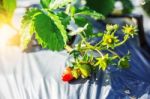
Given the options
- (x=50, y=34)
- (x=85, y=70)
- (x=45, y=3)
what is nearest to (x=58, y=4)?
(x=45, y=3)

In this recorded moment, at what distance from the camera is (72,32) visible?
1.74 metres

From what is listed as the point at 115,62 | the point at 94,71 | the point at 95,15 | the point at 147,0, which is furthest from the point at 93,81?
the point at 147,0

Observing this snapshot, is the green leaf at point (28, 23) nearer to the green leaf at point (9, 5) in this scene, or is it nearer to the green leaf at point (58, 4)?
the green leaf at point (58, 4)

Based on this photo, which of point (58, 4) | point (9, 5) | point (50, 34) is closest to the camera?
point (50, 34)

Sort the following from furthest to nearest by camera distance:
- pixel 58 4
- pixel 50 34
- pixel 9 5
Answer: pixel 9 5 → pixel 58 4 → pixel 50 34

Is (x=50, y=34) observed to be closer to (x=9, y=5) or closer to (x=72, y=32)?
(x=72, y=32)

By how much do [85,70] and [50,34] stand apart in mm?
229

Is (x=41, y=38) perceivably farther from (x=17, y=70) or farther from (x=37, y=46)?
(x=37, y=46)

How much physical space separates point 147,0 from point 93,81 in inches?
38.0

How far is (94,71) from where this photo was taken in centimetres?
174

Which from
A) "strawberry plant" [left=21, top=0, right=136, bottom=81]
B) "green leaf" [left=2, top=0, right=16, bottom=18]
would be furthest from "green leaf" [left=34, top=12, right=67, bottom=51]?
"green leaf" [left=2, top=0, right=16, bottom=18]

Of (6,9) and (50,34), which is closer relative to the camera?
(50,34)

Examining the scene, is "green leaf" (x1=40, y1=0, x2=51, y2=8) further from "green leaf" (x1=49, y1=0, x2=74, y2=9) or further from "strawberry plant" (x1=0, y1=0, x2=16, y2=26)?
"strawberry plant" (x1=0, y1=0, x2=16, y2=26)

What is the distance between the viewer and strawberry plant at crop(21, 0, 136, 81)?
62.1 inches
